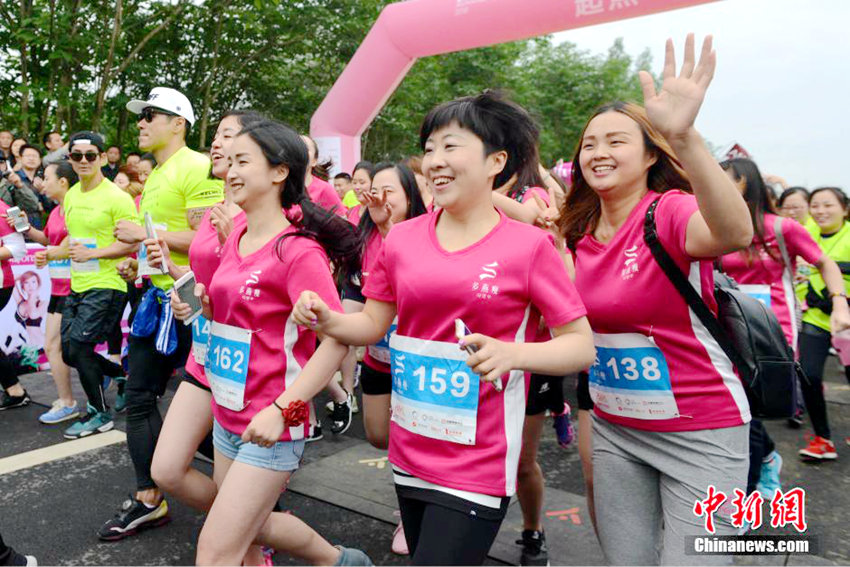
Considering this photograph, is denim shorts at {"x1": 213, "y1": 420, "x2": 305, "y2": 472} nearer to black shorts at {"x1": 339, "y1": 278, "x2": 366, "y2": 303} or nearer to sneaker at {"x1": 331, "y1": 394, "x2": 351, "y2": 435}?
black shorts at {"x1": 339, "y1": 278, "x2": 366, "y2": 303}

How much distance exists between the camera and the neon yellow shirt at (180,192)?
3520 mm

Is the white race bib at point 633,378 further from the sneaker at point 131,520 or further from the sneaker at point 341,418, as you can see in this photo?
the sneaker at point 341,418

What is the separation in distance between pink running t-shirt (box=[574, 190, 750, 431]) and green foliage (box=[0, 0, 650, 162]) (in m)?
10.1

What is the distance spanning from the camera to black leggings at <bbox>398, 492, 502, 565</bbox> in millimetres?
1780

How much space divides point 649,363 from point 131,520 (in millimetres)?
2640

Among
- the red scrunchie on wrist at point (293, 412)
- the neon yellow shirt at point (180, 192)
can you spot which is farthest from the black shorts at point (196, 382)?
the neon yellow shirt at point (180, 192)

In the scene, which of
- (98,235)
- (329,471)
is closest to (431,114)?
(329,471)

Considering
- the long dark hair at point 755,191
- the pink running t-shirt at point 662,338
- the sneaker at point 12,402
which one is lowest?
the sneaker at point 12,402

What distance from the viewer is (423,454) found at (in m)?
1.90

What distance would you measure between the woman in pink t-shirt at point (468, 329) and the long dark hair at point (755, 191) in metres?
2.41

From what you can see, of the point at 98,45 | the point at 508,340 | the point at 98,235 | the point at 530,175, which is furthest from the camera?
the point at 98,45

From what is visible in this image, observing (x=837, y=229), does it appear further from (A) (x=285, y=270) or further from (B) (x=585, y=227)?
(A) (x=285, y=270)

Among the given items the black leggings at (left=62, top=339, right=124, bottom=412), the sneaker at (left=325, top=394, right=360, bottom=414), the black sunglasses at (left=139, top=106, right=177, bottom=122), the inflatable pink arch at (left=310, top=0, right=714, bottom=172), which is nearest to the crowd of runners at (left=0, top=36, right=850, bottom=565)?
the black sunglasses at (left=139, top=106, right=177, bottom=122)

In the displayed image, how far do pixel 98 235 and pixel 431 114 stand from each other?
344cm
